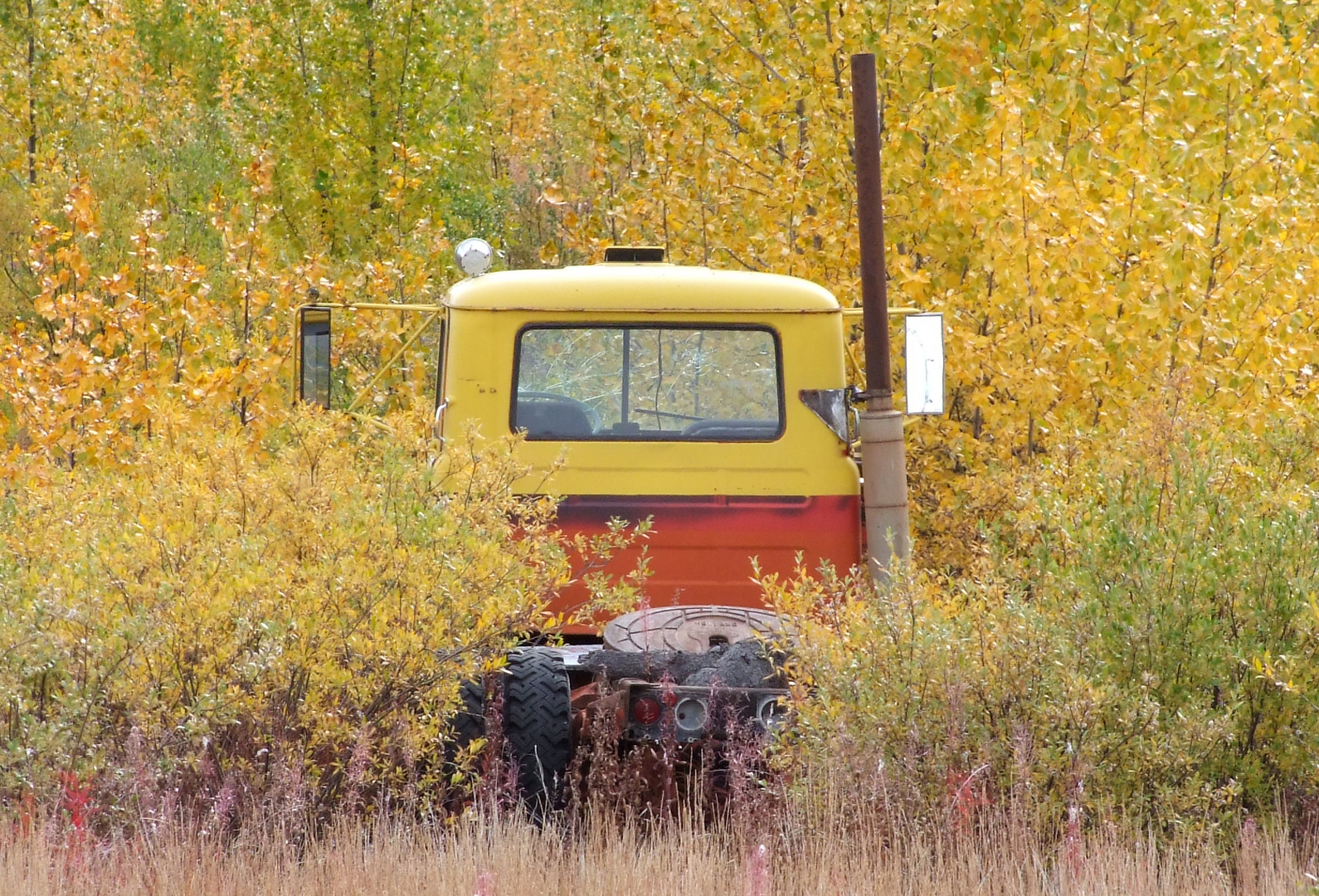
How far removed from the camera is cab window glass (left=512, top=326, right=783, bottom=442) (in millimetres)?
6832

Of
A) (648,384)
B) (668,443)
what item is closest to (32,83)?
(648,384)

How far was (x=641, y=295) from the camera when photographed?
22.6 ft

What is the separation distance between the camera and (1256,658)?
477cm

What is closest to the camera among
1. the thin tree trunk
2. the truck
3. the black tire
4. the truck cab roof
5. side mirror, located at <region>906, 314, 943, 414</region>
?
the black tire

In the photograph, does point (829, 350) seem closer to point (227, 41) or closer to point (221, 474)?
point (221, 474)

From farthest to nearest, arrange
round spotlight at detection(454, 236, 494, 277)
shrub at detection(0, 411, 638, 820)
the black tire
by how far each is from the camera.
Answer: round spotlight at detection(454, 236, 494, 277) < the black tire < shrub at detection(0, 411, 638, 820)

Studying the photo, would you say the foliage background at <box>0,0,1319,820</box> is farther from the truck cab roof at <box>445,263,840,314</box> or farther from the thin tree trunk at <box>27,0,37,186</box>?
the truck cab roof at <box>445,263,840,314</box>

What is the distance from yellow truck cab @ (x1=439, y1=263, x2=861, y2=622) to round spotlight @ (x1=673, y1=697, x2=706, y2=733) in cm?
132

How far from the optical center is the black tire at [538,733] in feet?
17.5

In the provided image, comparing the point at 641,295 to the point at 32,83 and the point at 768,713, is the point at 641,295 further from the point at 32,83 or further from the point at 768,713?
the point at 32,83

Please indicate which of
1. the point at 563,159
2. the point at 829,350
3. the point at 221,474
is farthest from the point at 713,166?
the point at 563,159

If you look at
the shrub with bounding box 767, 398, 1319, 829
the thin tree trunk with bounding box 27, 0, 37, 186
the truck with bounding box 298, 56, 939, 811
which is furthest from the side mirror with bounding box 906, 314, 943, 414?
the thin tree trunk with bounding box 27, 0, 37, 186

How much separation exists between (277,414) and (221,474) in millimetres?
4635

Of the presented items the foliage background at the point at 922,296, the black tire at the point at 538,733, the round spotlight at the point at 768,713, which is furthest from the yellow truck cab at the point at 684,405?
the black tire at the point at 538,733
